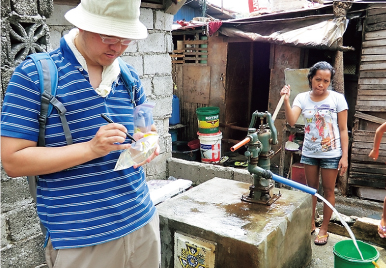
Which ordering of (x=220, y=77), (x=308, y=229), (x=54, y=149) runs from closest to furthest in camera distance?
(x=54, y=149) < (x=308, y=229) < (x=220, y=77)

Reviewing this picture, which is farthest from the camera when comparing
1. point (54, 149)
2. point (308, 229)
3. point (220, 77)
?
point (220, 77)

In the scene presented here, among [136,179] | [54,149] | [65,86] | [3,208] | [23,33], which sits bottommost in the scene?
[3,208]

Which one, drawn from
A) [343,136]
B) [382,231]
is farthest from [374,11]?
[382,231]

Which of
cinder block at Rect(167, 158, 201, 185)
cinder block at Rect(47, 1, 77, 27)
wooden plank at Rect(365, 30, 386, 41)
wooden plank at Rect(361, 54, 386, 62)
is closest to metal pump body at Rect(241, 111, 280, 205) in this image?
cinder block at Rect(167, 158, 201, 185)

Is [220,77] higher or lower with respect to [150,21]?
lower

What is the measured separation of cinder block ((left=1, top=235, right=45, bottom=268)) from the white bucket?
18.8ft

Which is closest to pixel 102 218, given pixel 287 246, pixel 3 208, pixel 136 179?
pixel 136 179

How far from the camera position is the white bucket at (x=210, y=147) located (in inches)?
340

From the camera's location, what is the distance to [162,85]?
5.72m

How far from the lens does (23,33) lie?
279 cm

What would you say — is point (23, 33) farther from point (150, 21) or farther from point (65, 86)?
point (150, 21)

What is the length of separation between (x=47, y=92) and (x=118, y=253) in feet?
3.11

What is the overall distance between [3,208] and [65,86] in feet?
6.37

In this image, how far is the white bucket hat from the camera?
64.6 inches
